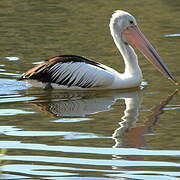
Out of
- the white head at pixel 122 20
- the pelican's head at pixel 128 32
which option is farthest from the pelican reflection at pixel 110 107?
the white head at pixel 122 20

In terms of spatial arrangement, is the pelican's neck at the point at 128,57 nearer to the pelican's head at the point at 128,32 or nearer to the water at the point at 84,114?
the pelican's head at the point at 128,32

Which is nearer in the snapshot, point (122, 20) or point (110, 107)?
point (110, 107)

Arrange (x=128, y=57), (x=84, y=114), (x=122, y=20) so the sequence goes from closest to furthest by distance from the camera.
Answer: (x=84, y=114) < (x=128, y=57) < (x=122, y=20)

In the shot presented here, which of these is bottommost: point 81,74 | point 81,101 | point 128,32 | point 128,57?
point 81,101

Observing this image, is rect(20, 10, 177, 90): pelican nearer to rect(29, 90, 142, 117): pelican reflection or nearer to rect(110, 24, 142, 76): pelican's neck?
rect(110, 24, 142, 76): pelican's neck

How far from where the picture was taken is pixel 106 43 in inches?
500

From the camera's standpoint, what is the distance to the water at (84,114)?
6031 mm

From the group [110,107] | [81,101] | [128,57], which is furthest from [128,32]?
[110,107]

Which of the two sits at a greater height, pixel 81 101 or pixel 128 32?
pixel 128 32

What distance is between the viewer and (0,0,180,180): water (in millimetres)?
6031

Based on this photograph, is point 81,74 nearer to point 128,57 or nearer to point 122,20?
point 128,57

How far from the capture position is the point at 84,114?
27.1 feet

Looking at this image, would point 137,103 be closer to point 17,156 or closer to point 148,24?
point 17,156

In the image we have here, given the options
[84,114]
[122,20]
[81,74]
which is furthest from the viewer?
[122,20]
